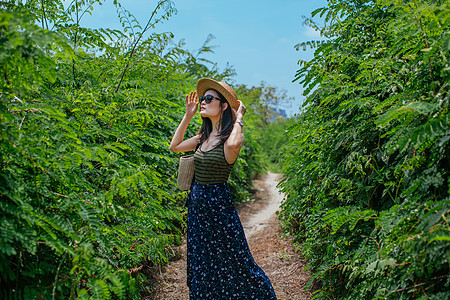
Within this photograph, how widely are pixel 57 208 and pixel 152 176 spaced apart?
2.89ft

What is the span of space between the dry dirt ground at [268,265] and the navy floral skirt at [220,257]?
3.22 ft

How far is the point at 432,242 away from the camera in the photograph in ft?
5.60

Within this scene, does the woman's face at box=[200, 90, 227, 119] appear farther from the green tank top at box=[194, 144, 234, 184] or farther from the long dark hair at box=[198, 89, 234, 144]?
the green tank top at box=[194, 144, 234, 184]

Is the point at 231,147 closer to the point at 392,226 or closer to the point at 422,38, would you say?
the point at 392,226

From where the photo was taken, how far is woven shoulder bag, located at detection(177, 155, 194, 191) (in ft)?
10.6

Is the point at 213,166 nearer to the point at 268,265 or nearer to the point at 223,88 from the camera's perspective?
the point at 223,88

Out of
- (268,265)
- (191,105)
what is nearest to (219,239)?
(191,105)

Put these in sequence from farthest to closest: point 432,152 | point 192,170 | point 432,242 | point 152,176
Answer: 1. point 192,170
2. point 152,176
3. point 432,152
4. point 432,242

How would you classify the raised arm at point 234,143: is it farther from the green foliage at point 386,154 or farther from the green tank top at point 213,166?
the green foliage at point 386,154

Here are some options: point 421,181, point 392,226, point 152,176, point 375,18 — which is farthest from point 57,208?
point 375,18

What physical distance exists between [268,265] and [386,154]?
299 cm

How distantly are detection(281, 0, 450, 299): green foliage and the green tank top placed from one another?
3.20 feet

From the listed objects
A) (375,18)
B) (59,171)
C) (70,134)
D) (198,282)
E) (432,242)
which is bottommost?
(198,282)

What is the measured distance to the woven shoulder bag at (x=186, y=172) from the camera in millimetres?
3246
